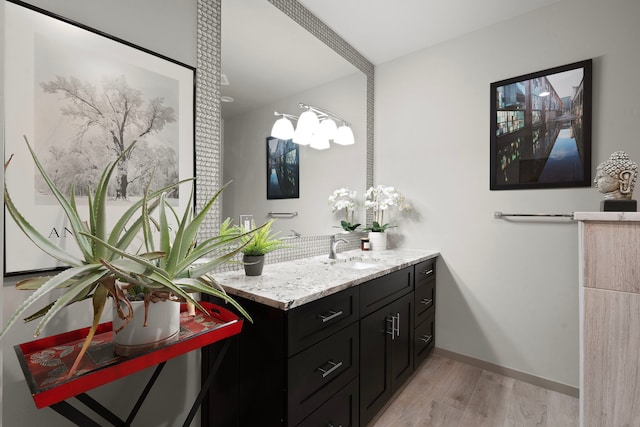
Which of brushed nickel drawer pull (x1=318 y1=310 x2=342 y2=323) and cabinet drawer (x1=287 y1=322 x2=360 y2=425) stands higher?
brushed nickel drawer pull (x1=318 y1=310 x2=342 y2=323)

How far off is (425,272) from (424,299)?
199 millimetres

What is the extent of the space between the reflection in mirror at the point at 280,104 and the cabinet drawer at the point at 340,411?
38.9 inches

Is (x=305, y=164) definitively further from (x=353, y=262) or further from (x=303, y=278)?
(x=303, y=278)

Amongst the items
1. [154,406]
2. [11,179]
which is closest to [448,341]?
[154,406]

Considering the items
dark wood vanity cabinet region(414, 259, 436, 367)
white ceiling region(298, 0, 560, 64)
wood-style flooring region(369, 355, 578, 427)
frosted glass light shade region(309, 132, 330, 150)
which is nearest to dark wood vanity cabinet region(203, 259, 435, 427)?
wood-style flooring region(369, 355, 578, 427)

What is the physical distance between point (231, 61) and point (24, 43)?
84 centimetres

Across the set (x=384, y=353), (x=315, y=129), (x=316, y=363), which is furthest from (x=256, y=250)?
(x=315, y=129)

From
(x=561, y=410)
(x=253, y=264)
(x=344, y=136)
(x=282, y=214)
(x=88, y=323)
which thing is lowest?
(x=561, y=410)

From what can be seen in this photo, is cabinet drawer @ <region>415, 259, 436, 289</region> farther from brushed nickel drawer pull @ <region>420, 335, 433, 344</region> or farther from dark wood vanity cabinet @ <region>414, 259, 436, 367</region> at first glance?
brushed nickel drawer pull @ <region>420, 335, 433, 344</region>

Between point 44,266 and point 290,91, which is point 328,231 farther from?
point 44,266

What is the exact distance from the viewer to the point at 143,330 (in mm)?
901

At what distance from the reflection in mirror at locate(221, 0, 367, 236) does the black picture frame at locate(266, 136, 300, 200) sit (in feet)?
0.12

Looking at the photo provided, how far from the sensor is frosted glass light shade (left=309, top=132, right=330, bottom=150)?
2.23 metres

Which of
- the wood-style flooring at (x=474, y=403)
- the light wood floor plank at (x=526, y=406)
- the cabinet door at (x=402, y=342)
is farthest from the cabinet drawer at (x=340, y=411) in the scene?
the light wood floor plank at (x=526, y=406)
